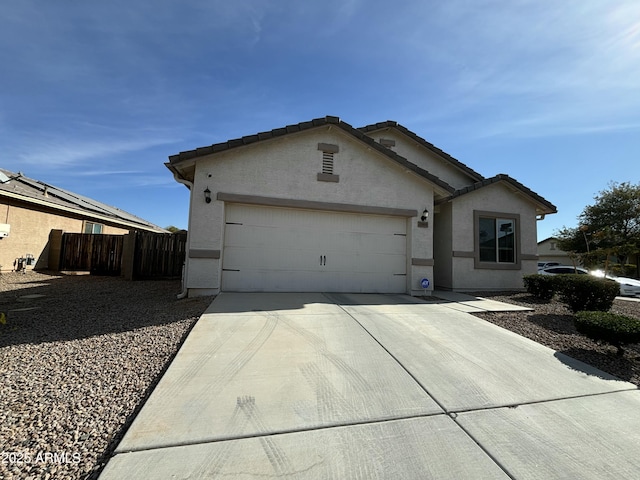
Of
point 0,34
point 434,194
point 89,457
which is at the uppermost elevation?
point 0,34

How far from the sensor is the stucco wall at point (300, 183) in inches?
280

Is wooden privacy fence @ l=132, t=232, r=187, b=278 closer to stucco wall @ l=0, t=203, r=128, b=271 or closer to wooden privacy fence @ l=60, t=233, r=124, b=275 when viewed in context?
wooden privacy fence @ l=60, t=233, r=124, b=275

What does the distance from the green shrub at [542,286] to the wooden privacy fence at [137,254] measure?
1184 cm

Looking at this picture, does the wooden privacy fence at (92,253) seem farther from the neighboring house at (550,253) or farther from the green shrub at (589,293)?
the neighboring house at (550,253)

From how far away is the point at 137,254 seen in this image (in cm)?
1096

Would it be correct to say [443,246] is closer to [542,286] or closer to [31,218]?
[542,286]

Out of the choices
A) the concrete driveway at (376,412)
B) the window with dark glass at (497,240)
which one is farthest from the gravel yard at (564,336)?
the window with dark glass at (497,240)

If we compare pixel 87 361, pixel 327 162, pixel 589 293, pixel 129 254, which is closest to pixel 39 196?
pixel 129 254

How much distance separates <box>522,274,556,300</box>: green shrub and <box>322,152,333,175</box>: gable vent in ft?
21.2

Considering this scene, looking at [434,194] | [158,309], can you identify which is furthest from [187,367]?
[434,194]

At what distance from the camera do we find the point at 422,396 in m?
2.78

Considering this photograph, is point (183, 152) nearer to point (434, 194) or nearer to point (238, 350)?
point (238, 350)

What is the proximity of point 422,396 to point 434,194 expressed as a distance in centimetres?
760

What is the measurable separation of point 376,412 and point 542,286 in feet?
25.9
